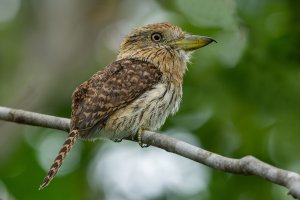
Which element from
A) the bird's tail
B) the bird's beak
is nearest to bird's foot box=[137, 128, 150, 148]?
the bird's tail

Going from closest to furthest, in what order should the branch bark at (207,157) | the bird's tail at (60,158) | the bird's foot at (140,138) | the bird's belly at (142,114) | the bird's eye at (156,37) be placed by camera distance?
the branch bark at (207,157)
the bird's tail at (60,158)
the bird's foot at (140,138)
the bird's belly at (142,114)
the bird's eye at (156,37)

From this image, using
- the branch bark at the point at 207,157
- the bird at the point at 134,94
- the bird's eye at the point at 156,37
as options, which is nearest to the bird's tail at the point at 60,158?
the bird at the point at 134,94

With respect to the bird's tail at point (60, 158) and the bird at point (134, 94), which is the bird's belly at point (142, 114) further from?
the bird's tail at point (60, 158)

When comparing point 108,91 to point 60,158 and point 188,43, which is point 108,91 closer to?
point 60,158

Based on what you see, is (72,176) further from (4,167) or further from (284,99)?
(284,99)

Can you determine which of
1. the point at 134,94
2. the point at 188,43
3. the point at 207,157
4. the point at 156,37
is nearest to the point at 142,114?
the point at 134,94

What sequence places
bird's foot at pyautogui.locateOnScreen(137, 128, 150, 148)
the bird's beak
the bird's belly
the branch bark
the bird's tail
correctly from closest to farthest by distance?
the branch bark
the bird's tail
bird's foot at pyautogui.locateOnScreen(137, 128, 150, 148)
the bird's belly
the bird's beak

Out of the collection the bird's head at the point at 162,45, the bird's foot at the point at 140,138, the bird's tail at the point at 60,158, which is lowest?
the bird's tail at the point at 60,158

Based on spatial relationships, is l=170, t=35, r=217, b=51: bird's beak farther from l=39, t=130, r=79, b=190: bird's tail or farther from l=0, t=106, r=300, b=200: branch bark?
l=39, t=130, r=79, b=190: bird's tail
